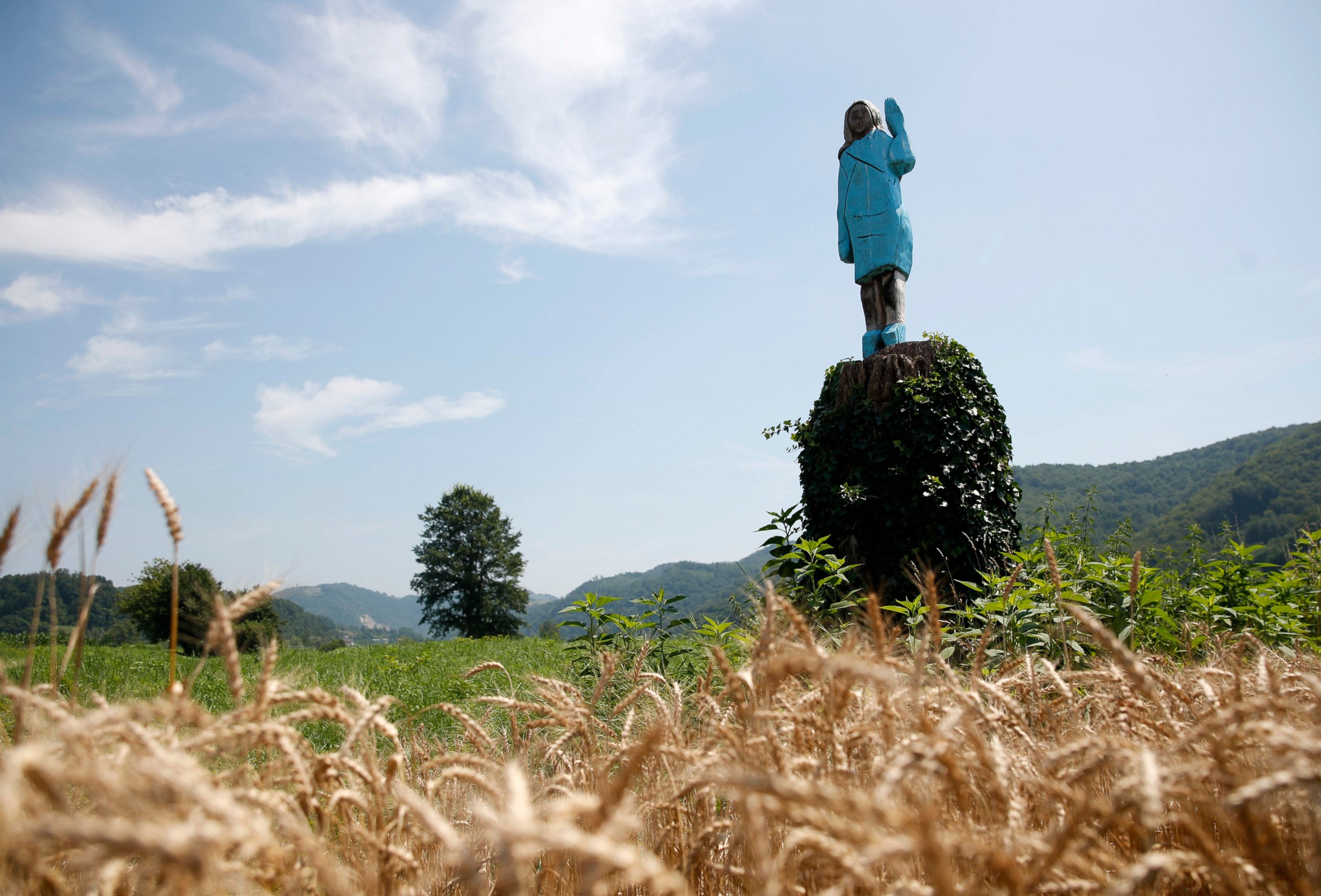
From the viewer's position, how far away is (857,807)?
0.64m

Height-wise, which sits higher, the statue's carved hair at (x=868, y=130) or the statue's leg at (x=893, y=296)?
the statue's carved hair at (x=868, y=130)

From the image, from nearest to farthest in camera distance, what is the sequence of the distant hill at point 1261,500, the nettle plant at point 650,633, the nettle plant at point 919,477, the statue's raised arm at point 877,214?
the nettle plant at point 650,633 → the nettle plant at point 919,477 → the statue's raised arm at point 877,214 → the distant hill at point 1261,500

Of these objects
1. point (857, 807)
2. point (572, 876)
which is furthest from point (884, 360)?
point (857, 807)

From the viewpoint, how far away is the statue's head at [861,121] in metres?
7.96

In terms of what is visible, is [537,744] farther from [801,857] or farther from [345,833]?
[801,857]

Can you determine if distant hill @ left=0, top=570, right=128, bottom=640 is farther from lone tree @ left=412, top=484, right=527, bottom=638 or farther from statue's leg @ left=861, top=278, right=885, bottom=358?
lone tree @ left=412, top=484, right=527, bottom=638

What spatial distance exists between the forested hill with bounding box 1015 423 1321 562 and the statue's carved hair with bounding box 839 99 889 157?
4.62 metres

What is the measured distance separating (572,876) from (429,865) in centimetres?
29

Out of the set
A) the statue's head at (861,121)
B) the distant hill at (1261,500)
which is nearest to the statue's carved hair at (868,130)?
the statue's head at (861,121)

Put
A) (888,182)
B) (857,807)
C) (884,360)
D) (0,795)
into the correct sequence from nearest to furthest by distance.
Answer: (0,795)
(857,807)
(884,360)
(888,182)

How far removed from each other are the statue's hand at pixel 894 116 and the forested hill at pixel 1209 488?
457 centimetres

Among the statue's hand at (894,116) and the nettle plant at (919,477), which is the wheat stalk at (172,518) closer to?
the nettle plant at (919,477)

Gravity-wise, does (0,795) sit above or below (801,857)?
above

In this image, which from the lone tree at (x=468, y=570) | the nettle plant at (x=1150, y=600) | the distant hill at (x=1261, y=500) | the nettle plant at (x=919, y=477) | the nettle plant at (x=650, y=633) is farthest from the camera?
the lone tree at (x=468, y=570)
